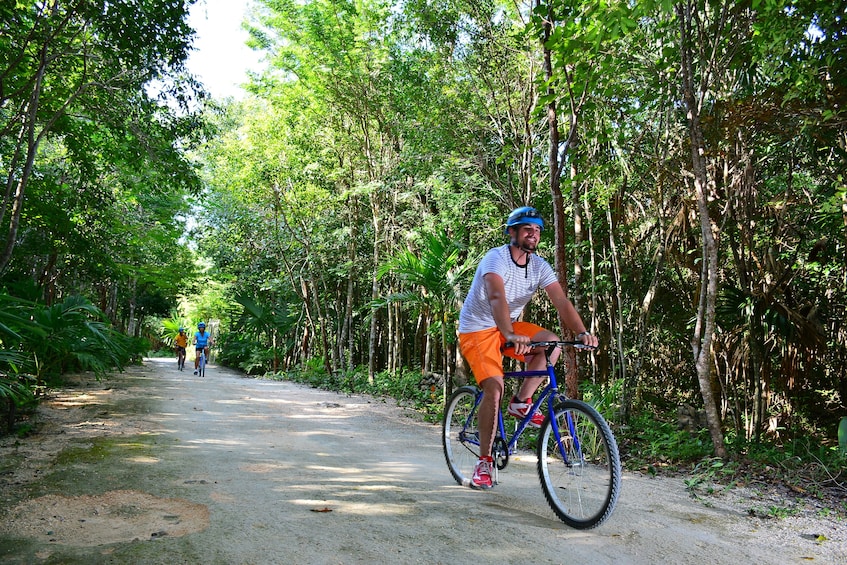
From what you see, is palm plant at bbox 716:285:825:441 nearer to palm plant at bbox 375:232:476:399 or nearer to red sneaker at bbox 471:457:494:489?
palm plant at bbox 375:232:476:399

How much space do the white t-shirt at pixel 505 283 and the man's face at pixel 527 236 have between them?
11 cm

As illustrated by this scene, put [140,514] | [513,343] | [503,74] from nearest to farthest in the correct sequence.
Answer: [140,514], [513,343], [503,74]

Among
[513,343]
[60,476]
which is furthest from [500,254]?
[60,476]

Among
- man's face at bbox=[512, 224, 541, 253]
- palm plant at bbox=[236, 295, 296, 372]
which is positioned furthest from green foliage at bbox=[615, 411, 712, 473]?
palm plant at bbox=[236, 295, 296, 372]

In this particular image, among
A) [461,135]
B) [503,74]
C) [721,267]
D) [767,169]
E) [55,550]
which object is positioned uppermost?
[503,74]

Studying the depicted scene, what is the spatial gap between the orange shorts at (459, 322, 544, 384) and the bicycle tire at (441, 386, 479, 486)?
576 millimetres

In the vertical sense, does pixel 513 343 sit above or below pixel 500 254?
below

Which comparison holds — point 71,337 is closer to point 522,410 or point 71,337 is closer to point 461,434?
point 461,434

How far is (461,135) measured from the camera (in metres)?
10.4

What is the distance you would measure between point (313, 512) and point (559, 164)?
203 inches

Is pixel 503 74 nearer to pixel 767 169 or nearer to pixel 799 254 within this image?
pixel 767 169

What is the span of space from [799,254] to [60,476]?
28.9 ft

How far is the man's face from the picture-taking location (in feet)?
13.1

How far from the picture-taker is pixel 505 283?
4035 mm
